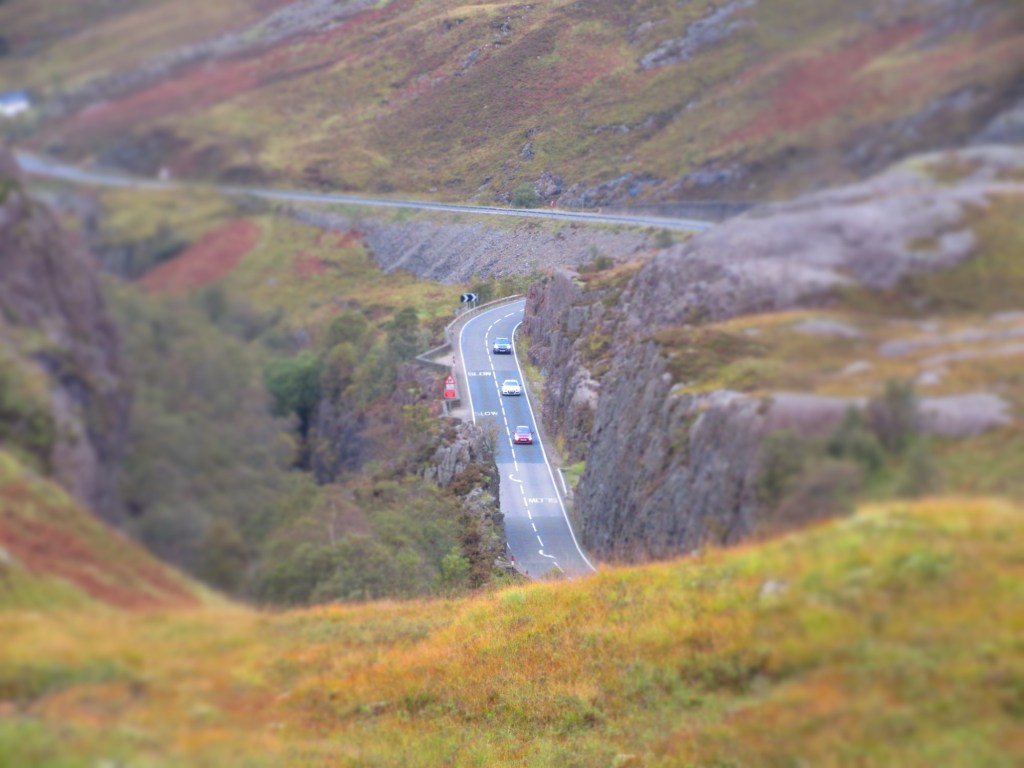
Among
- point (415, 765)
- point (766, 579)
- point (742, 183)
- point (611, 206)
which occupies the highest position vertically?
point (742, 183)

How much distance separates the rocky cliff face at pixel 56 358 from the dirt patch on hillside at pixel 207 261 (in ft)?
2.04

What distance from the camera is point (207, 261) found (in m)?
9.23

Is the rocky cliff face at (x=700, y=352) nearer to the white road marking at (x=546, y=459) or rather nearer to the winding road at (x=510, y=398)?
the white road marking at (x=546, y=459)

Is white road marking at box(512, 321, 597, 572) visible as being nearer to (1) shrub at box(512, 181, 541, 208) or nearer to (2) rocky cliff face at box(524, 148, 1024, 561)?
(2) rocky cliff face at box(524, 148, 1024, 561)

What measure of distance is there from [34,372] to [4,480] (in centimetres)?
128

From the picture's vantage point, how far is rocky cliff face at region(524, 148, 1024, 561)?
20.2ft

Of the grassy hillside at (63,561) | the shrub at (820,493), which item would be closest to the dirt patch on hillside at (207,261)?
the grassy hillside at (63,561)

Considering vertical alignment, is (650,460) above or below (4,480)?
below

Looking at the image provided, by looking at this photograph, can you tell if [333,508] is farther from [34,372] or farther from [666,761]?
[666,761]

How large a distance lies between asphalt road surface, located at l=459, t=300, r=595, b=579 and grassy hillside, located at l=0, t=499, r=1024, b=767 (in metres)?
1.46

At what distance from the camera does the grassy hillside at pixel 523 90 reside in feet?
22.8

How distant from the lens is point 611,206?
11.4m

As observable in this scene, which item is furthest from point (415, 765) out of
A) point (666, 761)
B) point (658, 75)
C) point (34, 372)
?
point (658, 75)

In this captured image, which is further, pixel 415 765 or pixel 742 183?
pixel 742 183
